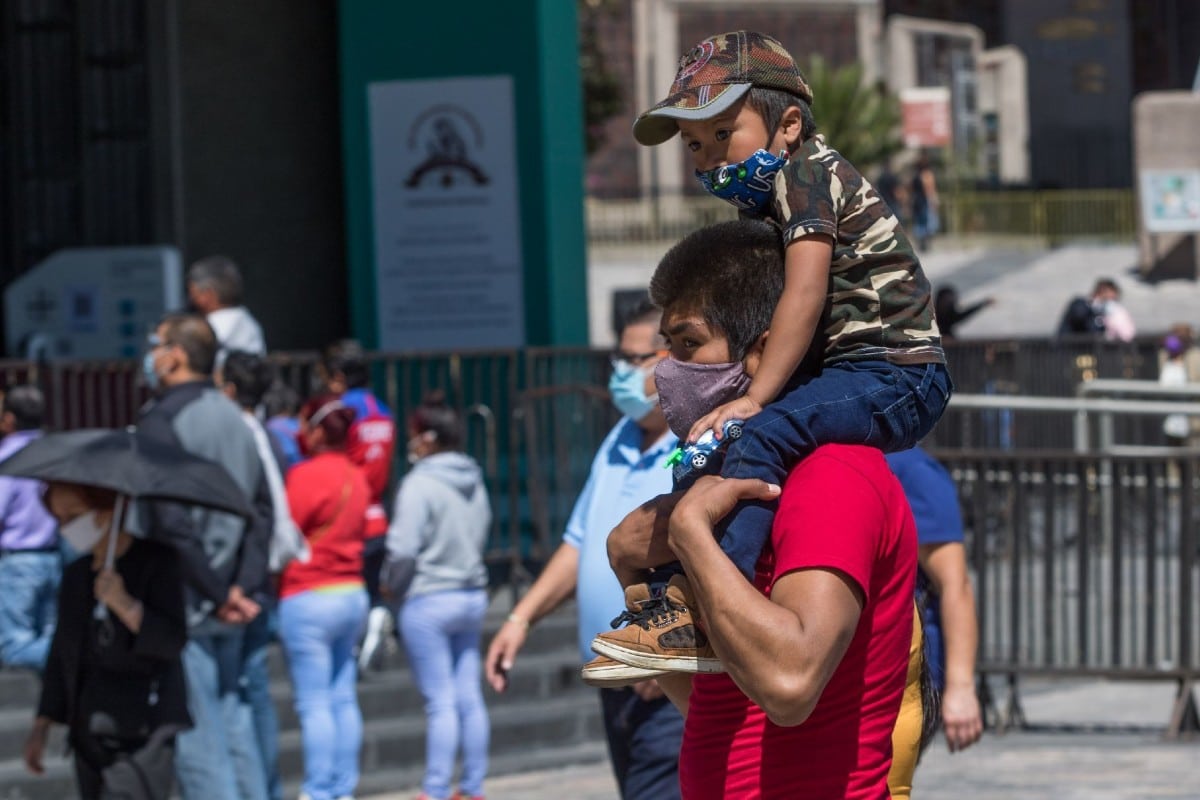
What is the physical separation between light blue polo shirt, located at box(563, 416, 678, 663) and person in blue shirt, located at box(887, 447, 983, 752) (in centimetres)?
63

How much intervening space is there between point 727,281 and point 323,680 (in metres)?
5.53

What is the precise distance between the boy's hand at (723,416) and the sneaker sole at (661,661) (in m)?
0.35

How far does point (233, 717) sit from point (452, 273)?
21.4 ft

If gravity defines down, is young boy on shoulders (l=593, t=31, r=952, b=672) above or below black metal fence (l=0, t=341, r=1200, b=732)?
above

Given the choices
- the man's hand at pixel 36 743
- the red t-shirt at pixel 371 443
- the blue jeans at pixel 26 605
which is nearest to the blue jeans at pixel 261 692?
the blue jeans at pixel 26 605

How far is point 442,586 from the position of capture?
853 centimetres

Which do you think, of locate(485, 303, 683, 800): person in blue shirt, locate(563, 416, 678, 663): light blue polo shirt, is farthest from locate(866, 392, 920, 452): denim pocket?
locate(563, 416, 678, 663): light blue polo shirt

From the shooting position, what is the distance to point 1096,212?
36.7m

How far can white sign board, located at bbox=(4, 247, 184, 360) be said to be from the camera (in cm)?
1284

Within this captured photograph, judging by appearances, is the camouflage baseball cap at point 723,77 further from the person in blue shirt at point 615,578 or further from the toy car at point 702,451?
the person in blue shirt at point 615,578

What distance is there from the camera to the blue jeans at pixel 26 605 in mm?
8625

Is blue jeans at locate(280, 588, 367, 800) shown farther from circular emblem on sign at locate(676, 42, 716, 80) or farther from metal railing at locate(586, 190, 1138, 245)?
metal railing at locate(586, 190, 1138, 245)

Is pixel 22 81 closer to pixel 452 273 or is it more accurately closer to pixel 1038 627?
pixel 452 273

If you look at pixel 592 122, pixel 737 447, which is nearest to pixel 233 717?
pixel 737 447
